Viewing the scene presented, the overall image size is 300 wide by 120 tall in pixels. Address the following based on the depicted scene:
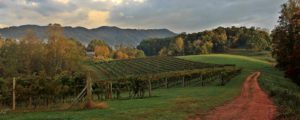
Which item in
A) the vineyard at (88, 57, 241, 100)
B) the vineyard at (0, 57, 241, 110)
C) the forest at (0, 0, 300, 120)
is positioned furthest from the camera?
the vineyard at (88, 57, 241, 100)

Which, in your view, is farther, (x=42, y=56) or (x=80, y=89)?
(x=42, y=56)

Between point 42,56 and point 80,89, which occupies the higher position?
point 42,56

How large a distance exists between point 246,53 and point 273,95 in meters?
156

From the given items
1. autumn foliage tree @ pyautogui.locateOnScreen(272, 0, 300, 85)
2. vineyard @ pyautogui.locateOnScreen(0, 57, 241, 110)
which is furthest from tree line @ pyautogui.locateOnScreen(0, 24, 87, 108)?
autumn foliage tree @ pyautogui.locateOnScreen(272, 0, 300, 85)

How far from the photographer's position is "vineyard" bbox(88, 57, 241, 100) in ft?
152

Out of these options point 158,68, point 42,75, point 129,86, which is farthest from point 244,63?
point 42,75

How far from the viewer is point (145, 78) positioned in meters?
57.6

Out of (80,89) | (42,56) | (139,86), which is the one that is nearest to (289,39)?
(139,86)

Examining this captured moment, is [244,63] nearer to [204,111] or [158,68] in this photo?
[158,68]

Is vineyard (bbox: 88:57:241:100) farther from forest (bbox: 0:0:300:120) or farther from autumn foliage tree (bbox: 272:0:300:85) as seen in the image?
autumn foliage tree (bbox: 272:0:300:85)

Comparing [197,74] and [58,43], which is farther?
[58,43]

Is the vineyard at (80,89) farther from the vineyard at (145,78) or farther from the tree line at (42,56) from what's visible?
the tree line at (42,56)

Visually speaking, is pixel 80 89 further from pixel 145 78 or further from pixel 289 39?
pixel 289 39

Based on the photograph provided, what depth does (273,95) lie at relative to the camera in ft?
129
